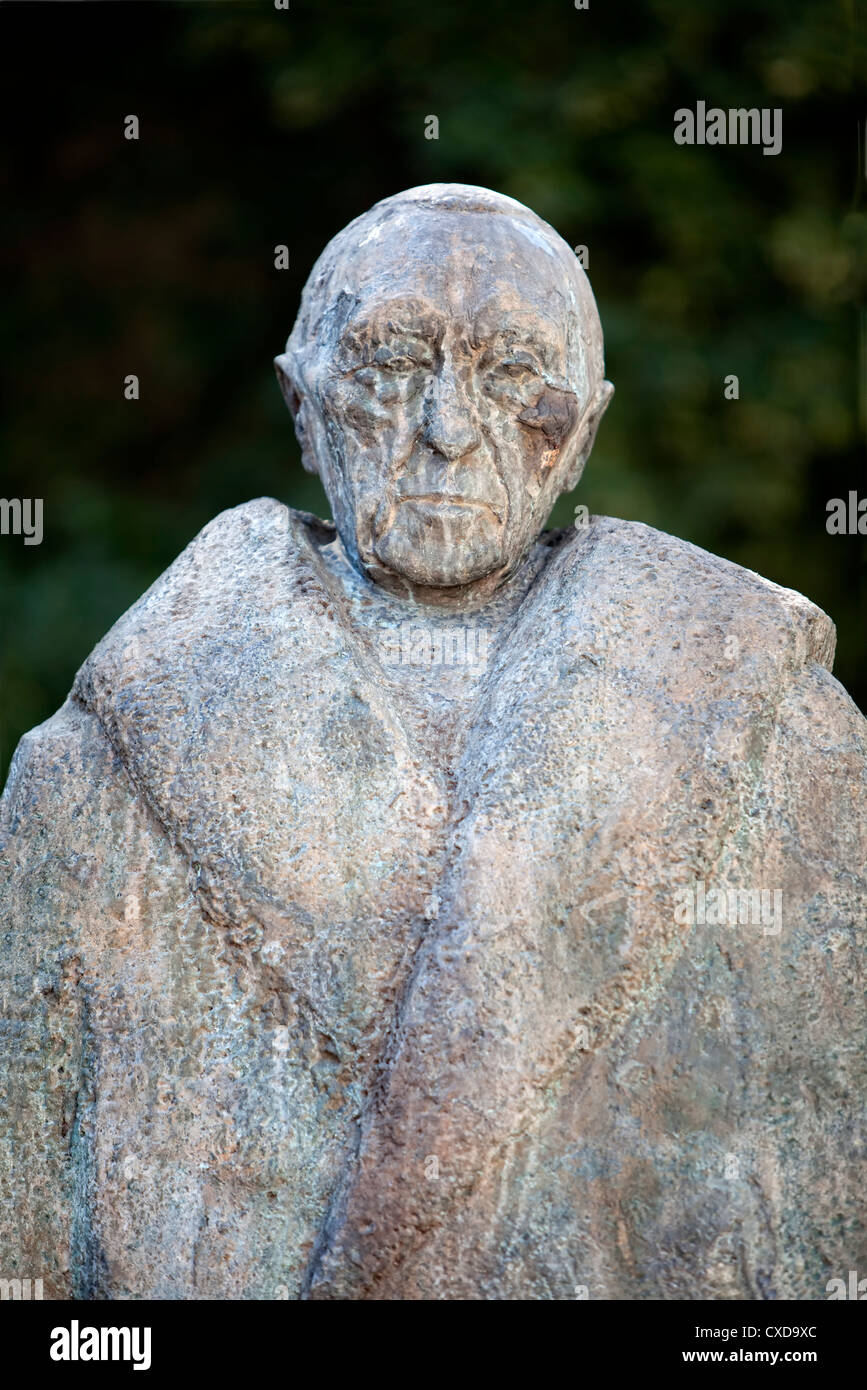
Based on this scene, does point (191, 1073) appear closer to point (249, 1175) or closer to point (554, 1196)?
point (249, 1175)

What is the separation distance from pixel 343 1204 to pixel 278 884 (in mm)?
499

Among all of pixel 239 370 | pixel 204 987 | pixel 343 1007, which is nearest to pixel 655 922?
pixel 343 1007

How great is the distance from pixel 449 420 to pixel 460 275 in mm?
250

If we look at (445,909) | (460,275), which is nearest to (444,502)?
(460,275)

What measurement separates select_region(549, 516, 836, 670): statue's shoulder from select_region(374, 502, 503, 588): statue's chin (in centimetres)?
15

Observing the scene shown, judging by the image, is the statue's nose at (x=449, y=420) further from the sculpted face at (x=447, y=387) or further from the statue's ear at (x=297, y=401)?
the statue's ear at (x=297, y=401)

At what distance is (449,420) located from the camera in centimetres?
331

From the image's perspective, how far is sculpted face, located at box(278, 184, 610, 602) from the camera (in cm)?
333

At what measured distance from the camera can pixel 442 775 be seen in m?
3.27

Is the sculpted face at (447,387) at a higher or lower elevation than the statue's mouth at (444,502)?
higher

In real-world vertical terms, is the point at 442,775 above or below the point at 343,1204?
→ above

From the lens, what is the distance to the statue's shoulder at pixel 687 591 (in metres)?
3.25

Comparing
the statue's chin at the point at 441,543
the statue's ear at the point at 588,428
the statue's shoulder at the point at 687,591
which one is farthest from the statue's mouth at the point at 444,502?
the statue's ear at the point at 588,428

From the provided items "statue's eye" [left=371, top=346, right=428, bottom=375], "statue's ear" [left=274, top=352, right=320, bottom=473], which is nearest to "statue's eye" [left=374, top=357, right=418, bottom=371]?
"statue's eye" [left=371, top=346, right=428, bottom=375]
